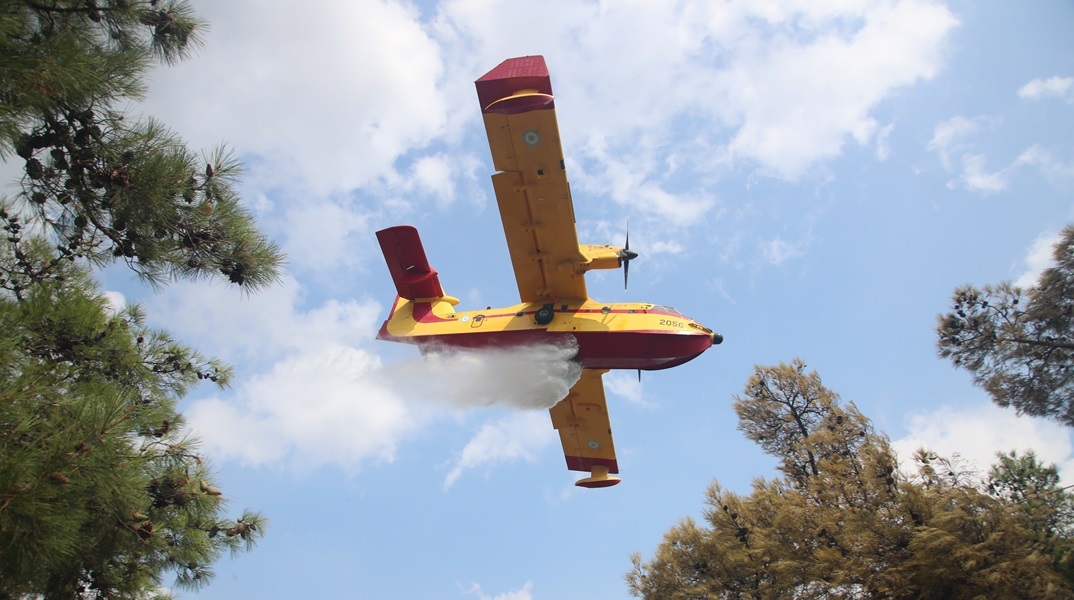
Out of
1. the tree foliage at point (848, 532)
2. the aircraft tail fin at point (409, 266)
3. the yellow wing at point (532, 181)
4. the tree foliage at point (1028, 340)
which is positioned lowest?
the tree foliage at point (848, 532)

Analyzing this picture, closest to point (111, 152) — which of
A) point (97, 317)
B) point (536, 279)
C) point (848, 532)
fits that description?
point (97, 317)

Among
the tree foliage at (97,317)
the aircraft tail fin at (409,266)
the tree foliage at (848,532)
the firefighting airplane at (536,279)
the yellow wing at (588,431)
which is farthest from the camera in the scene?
the yellow wing at (588,431)

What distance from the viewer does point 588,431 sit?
51.9 ft

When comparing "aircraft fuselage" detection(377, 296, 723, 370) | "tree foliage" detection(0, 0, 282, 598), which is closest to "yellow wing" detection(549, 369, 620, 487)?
"aircraft fuselage" detection(377, 296, 723, 370)

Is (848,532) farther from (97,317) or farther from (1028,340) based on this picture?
(97,317)

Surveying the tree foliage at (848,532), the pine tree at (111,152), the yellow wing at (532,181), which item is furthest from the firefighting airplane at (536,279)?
the pine tree at (111,152)

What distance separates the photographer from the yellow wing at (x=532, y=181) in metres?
10.5

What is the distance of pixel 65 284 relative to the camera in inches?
206

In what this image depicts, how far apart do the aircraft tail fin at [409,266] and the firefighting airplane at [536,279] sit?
0.07 ft

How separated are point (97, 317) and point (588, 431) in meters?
12.0

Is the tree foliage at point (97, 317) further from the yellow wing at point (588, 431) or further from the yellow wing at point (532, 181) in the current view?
the yellow wing at point (588, 431)

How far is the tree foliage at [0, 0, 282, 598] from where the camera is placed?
3.40 metres

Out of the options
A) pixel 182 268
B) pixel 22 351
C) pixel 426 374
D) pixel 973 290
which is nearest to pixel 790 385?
pixel 973 290

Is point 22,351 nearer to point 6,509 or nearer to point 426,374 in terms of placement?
point 6,509
